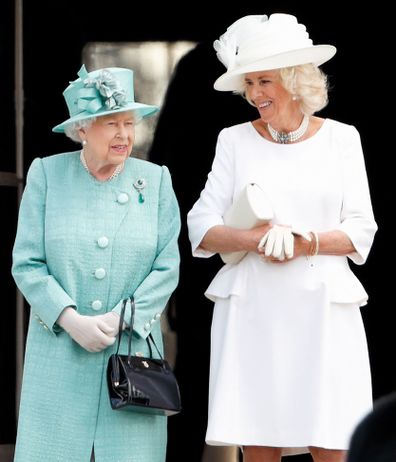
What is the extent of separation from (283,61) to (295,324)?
0.92 metres

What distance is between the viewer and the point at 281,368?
4.08 meters

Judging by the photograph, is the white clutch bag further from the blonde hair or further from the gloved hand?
the gloved hand

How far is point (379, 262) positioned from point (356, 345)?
1.22m

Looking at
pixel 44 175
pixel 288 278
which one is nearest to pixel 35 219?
pixel 44 175

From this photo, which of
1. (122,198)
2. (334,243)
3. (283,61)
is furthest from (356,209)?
(122,198)

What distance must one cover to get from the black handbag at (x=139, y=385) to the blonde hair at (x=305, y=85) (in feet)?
3.08

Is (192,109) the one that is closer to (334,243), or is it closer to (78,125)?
(78,125)

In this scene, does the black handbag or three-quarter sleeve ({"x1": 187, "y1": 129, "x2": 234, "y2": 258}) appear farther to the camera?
three-quarter sleeve ({"x1": 187, "y1": 129, "x2": 234, "y2": 258})

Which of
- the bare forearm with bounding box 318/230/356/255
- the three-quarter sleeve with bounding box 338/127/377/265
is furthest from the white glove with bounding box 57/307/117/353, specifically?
the three-quarter sleeve with bounding box 338/127/377/265

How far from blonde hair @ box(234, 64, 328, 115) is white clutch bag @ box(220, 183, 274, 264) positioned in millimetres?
351

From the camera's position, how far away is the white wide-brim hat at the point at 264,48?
4.08 meters

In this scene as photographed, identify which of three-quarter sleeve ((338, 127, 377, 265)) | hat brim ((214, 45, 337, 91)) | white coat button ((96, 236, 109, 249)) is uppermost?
hat brim ((214, 45, 337, 91))

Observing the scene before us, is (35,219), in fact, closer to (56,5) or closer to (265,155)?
(265,155)

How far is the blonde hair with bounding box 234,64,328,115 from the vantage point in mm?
4082
